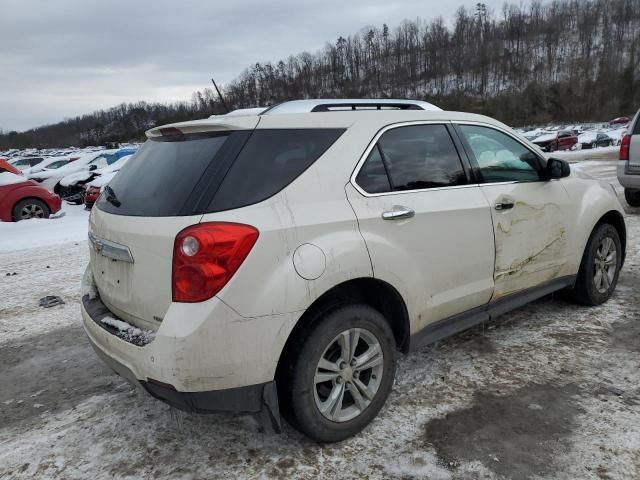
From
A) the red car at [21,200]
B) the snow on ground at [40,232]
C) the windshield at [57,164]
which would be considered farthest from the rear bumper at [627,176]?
the windshield at [57,164]

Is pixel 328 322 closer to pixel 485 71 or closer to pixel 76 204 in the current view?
pixel 76 204

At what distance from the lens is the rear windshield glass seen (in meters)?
2.54

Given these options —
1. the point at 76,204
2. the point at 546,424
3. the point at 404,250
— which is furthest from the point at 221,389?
the point at 76,204

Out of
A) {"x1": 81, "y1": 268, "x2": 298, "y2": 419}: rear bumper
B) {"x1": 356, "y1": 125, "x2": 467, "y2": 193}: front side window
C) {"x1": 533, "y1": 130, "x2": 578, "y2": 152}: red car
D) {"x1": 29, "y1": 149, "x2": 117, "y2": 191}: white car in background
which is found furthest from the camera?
{"x1": 533, "y1": 130, "x2": 578, "y2": 152}: red car

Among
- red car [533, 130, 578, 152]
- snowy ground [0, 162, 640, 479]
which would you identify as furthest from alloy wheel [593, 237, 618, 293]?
red car [533, 130, 578, 152]

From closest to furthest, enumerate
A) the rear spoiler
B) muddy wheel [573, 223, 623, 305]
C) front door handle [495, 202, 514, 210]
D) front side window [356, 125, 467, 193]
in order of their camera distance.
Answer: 1. the rear spoiler
2. front side window [356, 125, 467, 193]
3. front door handle [495, 202, 514, 210]
4. muddy wheel [573, 223, 623, 305]

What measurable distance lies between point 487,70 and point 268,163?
Answer: 362ft

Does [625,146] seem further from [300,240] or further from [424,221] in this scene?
[300,240]

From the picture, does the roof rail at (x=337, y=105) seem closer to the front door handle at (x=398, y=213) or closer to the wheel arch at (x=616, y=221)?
the front door handle at (x=398, y=213)

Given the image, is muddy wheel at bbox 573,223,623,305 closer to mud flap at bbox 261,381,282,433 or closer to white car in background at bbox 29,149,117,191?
mud flap at bbox 261,381,282,433

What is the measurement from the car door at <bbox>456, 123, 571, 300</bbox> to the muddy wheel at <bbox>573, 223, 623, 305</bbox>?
0.40 meters

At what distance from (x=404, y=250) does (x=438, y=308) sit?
514mm

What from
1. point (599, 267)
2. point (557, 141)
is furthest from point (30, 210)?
point (557, 141)

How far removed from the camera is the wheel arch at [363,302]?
8.30 ft
